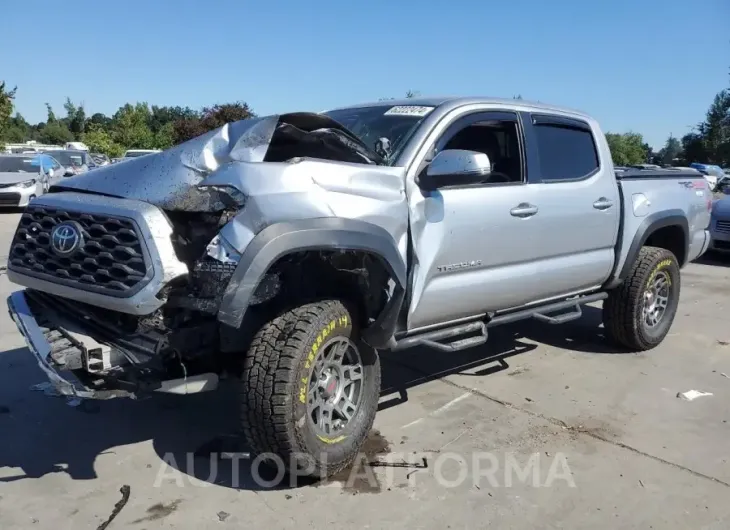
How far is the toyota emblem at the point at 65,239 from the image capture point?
3.13 metres

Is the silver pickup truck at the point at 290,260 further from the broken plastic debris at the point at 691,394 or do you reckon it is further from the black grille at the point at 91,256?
the broken plastic debris at the point at 691,394

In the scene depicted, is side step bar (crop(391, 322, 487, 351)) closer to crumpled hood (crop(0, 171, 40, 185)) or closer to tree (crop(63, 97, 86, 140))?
crumpled hood (crop(0, 171, 40, 185))

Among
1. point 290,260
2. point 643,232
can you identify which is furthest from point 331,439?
point 643,232

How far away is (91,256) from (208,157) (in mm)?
732

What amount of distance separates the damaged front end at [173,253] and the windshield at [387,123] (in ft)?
1.99

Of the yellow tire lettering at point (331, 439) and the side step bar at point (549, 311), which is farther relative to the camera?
the side step bar at point (549, 311)

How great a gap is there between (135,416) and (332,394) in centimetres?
154

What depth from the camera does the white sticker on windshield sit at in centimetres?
423

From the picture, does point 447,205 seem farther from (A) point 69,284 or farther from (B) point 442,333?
(A) point 69,284

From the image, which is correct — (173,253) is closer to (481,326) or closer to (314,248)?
(314,248)

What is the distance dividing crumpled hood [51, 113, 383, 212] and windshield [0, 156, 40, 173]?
15884mm

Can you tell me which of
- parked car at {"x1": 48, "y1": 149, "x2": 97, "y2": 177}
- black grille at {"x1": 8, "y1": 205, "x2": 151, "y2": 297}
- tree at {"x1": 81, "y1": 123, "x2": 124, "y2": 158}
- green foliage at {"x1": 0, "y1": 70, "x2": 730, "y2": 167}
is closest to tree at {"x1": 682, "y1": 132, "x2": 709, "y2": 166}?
green foliage at {"x1": 0, "y1": 70, "x2": 730, "y2": 167}

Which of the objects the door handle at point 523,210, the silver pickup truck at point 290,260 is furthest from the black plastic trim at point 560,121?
the door handle at point 523,210

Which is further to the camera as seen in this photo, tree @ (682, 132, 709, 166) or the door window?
tree @ (682, 132, 709, 166)
